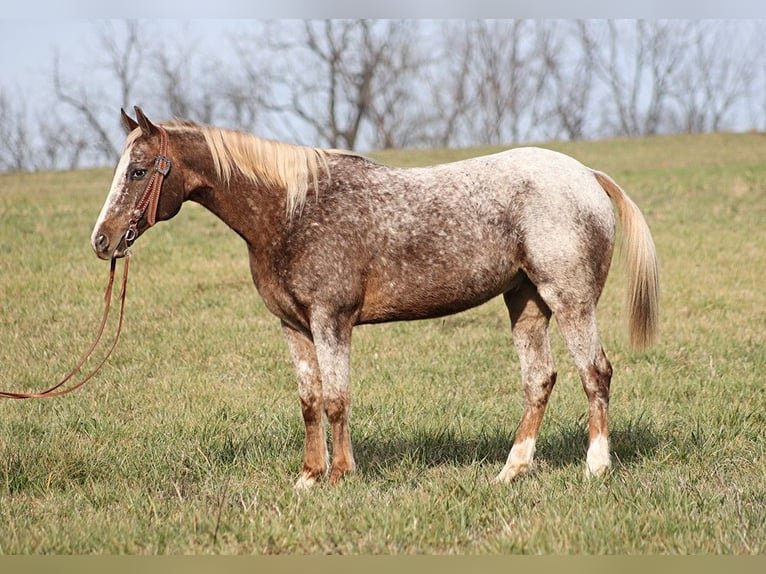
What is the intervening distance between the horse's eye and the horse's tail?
10.1 feet

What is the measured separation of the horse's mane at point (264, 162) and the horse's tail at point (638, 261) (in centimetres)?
207

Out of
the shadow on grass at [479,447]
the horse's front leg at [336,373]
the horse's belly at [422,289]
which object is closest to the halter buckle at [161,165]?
the horse's front leg at [336,373]

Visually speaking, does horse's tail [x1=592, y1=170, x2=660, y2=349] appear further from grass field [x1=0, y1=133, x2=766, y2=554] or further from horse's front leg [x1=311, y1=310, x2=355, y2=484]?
horse's front leg [x1=311, y1=310, x2=355, y2=484]

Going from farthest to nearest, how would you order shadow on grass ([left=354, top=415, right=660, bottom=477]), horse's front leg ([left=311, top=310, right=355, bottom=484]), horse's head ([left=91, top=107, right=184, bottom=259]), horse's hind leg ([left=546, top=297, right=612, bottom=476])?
shadow on grass ([left=354, top=415, right=660, bottom=477]) → horse's hind leg ([left=546, top=297, right=612, bottom=476]) → horse's front leg ([left=311, top=310, right=355, bottom=484]) → horse's head ([left=91, top=107, right=184, bottom=259])

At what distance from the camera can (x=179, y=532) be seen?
4527 millimetres

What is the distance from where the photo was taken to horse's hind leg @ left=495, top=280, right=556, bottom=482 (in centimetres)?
598

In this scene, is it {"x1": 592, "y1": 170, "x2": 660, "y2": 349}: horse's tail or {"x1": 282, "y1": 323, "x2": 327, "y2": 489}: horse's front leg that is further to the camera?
{"x1": 592, "y1": 170, "x2": 660, "y2": 349}: horse's tail

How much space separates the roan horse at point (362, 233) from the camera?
5363 millimetres

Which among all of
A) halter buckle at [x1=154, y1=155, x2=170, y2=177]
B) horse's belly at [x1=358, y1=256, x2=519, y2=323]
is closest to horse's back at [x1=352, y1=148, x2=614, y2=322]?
horse's belly at [x1=358, y1=256, x2=519, y2=323]

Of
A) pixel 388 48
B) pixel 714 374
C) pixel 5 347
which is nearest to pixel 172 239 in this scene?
pixel 5 347

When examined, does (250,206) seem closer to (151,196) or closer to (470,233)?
(151,196)

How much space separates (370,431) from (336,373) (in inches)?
62.7

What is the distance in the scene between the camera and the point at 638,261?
5996mm

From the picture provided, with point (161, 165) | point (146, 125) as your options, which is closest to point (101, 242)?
point (161, 165)
